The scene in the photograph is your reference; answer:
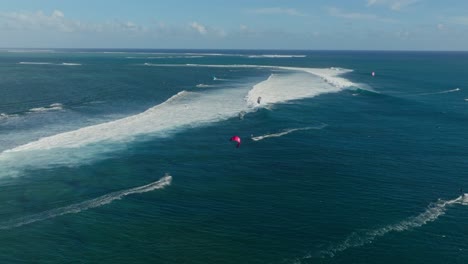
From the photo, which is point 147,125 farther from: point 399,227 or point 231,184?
point 399,227

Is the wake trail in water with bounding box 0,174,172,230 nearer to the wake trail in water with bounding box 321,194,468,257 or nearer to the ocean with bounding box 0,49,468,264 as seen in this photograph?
the ocean with bounding box 0,49,468,264

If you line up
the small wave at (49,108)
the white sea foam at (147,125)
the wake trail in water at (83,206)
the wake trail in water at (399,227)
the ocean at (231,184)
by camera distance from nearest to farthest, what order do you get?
the wake trail in water at (399,227)
the ocean at (231,184)
the wake trail in water at (83,206)
the white sea foam at (147,125)
the small wave at (49,108)

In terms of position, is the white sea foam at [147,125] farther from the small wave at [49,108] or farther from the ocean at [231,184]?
the ocean at [231,184]

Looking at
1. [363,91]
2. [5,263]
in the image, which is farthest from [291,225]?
[363,91]

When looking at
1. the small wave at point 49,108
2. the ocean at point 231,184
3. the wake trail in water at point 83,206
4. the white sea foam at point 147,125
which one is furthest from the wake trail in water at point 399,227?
the small wave at point 49,108

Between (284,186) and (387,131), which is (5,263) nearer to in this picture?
(284,186)

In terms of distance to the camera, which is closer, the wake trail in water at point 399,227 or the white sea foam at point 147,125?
the wake trail in water at point 399,227
